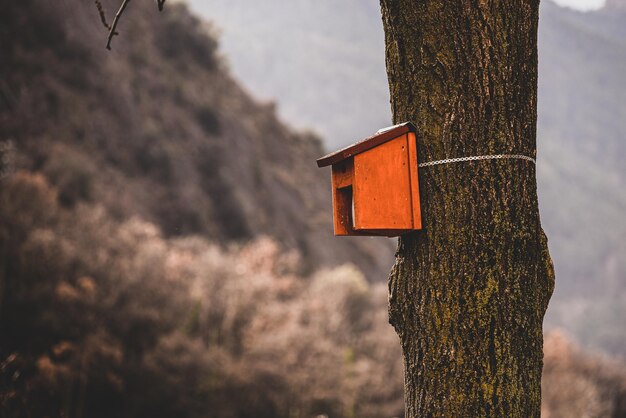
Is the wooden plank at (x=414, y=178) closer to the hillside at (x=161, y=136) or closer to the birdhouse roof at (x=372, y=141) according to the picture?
the birdhouse roof at (x=372, y=141)

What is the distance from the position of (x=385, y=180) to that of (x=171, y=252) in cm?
1469

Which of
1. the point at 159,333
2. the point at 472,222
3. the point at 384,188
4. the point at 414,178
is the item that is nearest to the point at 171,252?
the point at 159,333

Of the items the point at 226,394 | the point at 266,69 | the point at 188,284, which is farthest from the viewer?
the point at 266,69

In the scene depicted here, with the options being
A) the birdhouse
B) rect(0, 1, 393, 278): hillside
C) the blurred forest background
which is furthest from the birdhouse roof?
rect(0, 1, 393, 278): hillside

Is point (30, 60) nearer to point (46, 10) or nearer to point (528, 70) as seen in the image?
point (46, 10)

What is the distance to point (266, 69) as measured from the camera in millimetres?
104875

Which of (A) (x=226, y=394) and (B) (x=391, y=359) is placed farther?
(B) (x=391, y=359)

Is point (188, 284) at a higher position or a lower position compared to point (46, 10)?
lower

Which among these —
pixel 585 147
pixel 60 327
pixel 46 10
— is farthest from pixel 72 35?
pixel 585 147

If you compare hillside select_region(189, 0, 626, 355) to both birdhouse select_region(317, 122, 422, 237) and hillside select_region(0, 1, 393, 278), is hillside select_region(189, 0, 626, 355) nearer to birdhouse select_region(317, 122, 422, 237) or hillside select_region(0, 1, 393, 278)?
hillside select_region(0, 1, 393, 278)

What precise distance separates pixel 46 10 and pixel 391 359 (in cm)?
1733

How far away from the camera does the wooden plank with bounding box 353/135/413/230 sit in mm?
2577

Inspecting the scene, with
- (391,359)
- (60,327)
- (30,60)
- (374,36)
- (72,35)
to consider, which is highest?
(374,36)

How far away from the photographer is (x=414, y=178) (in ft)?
8.48
